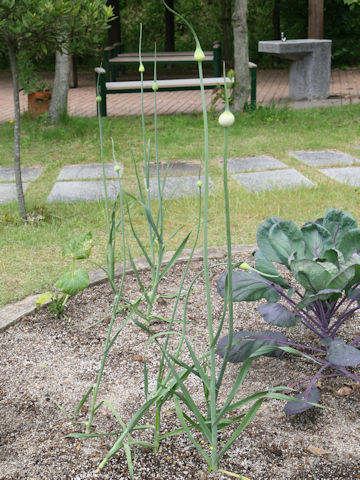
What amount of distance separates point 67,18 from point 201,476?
120 inches

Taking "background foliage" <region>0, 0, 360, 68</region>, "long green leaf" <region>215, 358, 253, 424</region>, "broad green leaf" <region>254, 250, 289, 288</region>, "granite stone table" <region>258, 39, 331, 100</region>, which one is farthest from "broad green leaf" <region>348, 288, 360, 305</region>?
"background foliage" <region>0, 0, 360, 68</region>

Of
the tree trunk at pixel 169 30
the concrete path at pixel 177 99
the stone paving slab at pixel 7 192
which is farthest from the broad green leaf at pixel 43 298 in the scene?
the tree trunk at pixel 169 30

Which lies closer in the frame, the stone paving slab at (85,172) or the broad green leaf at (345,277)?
the broad green leaf at (345,277)

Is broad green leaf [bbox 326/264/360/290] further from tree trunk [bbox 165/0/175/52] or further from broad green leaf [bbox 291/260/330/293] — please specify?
tree trunk [bbox 165/0/175/52]

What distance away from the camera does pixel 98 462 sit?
66.6 inches

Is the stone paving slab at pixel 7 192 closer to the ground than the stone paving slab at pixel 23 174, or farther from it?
closer to the ground

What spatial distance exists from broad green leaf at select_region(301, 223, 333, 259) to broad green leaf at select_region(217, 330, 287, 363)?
0.32 metres

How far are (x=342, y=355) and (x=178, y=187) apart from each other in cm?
304

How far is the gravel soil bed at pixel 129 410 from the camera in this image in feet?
5.47

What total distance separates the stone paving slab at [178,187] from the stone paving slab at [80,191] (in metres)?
0.30

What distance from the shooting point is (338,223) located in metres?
2.21

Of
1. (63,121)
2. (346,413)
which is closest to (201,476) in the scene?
(346,413)

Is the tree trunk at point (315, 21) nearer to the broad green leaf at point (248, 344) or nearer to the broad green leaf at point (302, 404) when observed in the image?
the broad green leaf at point (248, 344)

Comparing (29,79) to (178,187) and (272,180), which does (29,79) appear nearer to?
(178,187)
